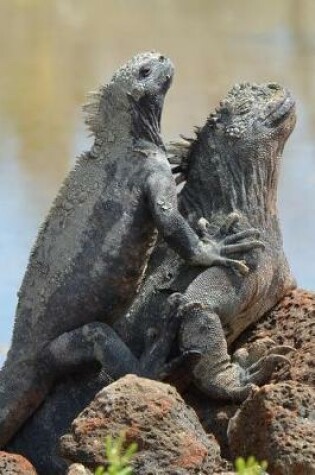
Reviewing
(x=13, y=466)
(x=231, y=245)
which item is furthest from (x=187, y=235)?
(x=13, y=466)

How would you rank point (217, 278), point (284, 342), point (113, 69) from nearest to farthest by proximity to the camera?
1. point (217, 278)
2. point (284, 342)
3. point (113, 69)

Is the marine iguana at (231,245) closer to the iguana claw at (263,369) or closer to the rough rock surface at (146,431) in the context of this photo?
the iguana claw at (263,369)

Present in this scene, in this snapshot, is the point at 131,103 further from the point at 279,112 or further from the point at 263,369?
the point at 263,369

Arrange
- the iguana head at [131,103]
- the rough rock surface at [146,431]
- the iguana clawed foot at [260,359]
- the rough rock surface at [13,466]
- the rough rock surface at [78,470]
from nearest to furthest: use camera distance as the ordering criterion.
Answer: the rough rock surface at [78,470], the rough rock surface at [146,431], the rough rock surface at [13,466], the iguana clawed foot at [260,359], the iguana head at [131,103]

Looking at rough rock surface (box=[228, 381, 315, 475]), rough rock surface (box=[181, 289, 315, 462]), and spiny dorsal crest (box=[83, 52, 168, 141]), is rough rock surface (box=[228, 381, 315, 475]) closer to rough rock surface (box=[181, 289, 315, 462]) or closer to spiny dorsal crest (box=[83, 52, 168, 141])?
rough rock surface (box=[181, 289, 315, 462])

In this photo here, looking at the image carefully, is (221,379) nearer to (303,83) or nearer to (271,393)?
(271,393)

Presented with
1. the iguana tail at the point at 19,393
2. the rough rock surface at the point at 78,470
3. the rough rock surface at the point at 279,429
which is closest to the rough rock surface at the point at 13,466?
the rough rock surface at the point at 78,470
